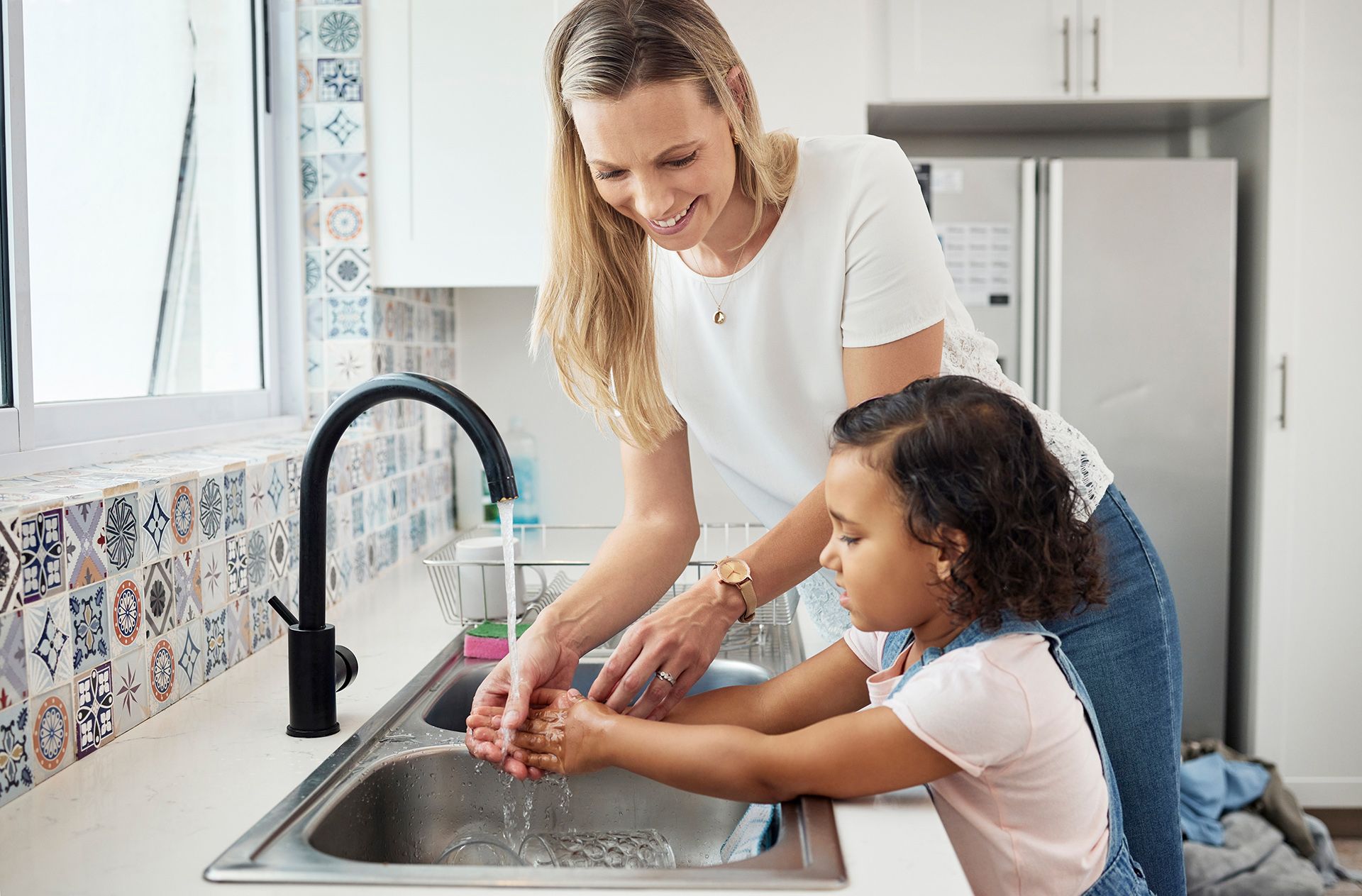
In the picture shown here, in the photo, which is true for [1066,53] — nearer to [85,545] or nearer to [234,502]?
[234,502]

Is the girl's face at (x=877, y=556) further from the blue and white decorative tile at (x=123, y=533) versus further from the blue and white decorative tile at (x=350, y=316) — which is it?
the blue and white decorative tile at (x=350, y=316)

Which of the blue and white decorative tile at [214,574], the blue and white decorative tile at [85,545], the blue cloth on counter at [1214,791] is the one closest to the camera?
the blue and white decorative tile at [85,545]

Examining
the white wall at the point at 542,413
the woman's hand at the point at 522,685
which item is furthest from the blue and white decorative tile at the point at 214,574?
the white wall at the point at 542,413

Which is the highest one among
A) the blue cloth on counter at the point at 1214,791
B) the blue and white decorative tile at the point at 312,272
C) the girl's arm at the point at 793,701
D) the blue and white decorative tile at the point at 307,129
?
the blue and white decorative tile at the point at 307,129

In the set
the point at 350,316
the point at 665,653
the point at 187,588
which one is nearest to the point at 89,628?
the point at 187,588

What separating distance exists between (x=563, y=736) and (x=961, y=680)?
35 cm

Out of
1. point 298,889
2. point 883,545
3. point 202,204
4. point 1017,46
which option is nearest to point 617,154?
point 883,545

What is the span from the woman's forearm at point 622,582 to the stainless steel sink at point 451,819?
0.15m

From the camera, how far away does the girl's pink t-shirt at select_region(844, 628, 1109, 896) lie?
0.79 metres

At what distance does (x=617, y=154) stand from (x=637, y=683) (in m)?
0.50

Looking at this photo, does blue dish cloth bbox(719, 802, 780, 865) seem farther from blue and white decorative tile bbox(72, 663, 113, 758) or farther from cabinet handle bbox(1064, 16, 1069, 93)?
cabinet handle bbox(1064, 16, 1069, 93)

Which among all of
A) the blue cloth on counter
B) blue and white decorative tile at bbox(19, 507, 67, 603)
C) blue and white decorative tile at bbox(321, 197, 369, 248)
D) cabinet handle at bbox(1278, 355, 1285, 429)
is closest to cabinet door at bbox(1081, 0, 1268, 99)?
cabinet handle at bbox(1278, 355, 1285, 429)

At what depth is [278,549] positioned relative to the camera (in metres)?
1.39

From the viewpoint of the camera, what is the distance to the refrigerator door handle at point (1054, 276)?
249 centimetres
